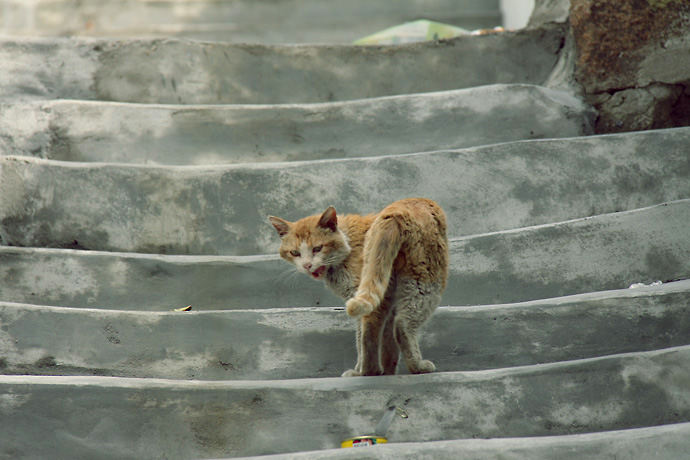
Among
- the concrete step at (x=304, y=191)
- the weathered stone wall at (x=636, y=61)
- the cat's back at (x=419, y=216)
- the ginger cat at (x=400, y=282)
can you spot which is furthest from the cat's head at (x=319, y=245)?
the weathered stone wall at (x=636, y=61)

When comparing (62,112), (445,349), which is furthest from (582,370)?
(62,112)

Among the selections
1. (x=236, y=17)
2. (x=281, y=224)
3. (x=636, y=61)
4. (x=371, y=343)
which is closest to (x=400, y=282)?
(x=371, y=343)

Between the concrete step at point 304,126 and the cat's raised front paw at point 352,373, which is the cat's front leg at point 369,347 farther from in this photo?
the concrete step at point 304,126

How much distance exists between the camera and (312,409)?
2623 mm

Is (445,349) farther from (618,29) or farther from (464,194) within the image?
(618,29)

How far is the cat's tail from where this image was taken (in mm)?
2635

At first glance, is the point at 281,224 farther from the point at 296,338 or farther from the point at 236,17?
the point at 236,17

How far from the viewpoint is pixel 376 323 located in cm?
290

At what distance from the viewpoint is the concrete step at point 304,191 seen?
396cm

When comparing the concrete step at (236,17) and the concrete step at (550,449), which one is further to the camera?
the concrete step at (236,17)

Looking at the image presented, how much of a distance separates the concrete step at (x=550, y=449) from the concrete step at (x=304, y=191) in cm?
184

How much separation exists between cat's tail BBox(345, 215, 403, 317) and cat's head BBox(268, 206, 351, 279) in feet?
1.05

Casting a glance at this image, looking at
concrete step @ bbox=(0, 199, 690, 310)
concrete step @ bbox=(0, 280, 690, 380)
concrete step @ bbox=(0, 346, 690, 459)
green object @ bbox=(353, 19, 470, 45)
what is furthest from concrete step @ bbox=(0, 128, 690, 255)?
green object @ bbox=(353, 19, 470, 45)

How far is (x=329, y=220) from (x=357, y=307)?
0.75 meters
